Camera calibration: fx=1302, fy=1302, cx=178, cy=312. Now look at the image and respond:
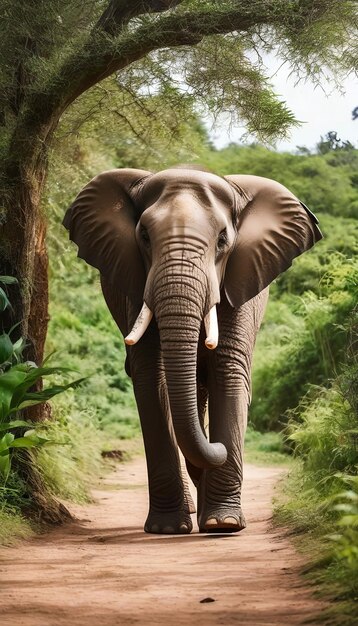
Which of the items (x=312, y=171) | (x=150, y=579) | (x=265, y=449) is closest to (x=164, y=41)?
(x=150, y=579)

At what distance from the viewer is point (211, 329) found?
33.5 ft

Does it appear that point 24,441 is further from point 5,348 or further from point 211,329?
point 211,329

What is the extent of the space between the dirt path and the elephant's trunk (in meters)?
0.71

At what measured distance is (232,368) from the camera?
35.6 feet

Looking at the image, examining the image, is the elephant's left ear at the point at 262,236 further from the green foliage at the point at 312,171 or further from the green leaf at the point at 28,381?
the green foliage at the point at 312,171

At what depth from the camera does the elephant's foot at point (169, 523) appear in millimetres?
10766

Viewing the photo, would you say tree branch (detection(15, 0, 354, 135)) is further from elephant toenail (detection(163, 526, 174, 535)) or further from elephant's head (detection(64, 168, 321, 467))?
elephant toenail (detection(163, 526, 174, 535))

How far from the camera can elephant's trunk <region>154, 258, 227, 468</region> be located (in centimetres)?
970

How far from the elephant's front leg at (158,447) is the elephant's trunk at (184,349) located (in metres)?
0.81

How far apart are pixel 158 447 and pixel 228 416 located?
2.16 feet

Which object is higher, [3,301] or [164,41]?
[164,41]

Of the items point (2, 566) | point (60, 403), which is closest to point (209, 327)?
point (2, 566)

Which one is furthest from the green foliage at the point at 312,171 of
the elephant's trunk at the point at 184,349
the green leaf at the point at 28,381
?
the green leaf at the point at 28,381

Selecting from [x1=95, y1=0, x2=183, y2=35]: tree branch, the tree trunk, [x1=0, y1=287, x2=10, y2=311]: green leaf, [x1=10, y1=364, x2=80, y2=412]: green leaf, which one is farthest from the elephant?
[x1=95, y1=0, x2=183, y2=35]: tree branch
